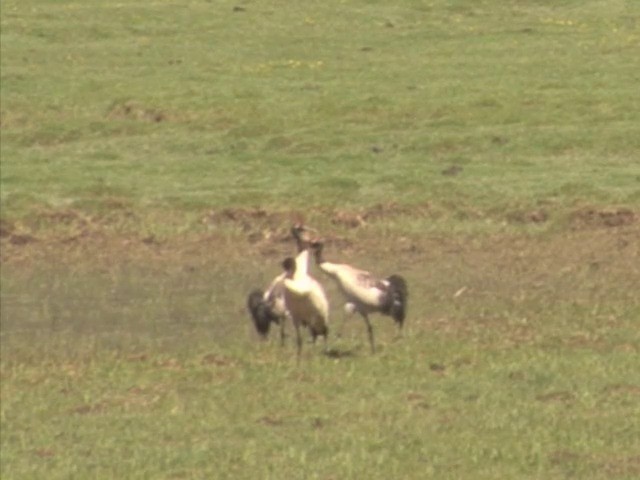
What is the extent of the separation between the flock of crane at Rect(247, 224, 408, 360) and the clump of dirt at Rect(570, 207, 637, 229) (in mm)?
4719

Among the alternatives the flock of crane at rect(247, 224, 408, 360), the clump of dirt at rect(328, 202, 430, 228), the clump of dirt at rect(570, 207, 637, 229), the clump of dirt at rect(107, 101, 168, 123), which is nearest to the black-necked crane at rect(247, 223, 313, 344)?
the flock of crane at rect(247, 224, 408, 360)

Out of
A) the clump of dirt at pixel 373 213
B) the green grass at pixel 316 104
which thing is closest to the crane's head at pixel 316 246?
the clump of dirt at pixel 373 213

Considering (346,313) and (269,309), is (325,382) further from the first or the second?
(346,313)

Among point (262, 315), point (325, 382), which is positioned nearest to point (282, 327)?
point (262, 315)

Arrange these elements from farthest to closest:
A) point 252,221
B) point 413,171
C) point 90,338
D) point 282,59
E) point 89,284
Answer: point 282,59
point 413,171
point 252,221
point 89,284
point 90,338

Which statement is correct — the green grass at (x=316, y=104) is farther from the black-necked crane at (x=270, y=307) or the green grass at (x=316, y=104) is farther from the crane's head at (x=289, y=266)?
the crane's head at (x=289, y=266)

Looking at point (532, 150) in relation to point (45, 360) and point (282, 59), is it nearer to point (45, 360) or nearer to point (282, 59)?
point (282, 59)

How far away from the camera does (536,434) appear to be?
9.25 m

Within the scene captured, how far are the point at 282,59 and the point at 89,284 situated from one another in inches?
465

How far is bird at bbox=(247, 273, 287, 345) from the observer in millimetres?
12281

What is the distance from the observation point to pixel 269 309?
485 inches

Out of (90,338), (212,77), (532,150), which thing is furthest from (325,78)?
(90,338)

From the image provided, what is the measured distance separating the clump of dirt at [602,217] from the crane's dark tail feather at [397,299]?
15.8 feet

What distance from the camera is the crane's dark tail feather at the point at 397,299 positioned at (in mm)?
12188
